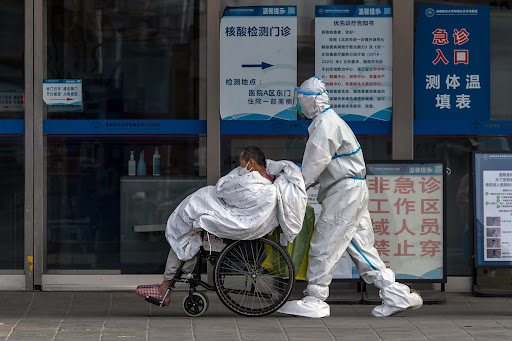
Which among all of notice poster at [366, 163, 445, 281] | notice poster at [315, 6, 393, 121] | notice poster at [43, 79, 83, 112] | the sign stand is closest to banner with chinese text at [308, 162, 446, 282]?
notice poster at [366, 163, 445, 281]

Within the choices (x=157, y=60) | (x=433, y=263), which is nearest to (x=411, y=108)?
(x=433, y=263)

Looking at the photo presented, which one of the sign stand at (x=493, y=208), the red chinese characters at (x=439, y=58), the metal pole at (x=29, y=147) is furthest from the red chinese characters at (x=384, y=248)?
the metal pole at (x=29, y=147)

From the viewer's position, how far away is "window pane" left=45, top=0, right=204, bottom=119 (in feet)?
33.3

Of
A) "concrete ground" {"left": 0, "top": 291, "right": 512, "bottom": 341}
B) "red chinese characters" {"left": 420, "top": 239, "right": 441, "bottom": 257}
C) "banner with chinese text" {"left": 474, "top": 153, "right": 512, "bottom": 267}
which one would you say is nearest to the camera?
"concrete ground" {"left": 0, "top": 291, "right": 512, "bottom": 341}

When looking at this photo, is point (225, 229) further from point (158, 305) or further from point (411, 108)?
point (411, 108)

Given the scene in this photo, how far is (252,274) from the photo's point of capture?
841 centimetres

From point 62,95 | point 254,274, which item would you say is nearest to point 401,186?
point 254,274

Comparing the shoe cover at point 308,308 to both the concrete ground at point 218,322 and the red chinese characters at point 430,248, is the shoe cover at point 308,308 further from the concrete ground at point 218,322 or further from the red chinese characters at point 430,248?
the red chinese characters at point 430,248

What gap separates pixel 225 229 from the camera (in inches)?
327

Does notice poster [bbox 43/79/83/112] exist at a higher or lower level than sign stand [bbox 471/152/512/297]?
higher

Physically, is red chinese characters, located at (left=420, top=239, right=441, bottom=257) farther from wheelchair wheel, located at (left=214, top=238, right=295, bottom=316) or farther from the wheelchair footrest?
the wheelchair footrest

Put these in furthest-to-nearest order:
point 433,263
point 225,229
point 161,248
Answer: point 161,248, point 433,263, point 225,229

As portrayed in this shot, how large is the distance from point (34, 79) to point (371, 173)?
3.20 m

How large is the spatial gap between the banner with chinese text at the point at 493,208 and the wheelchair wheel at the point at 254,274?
220cm
